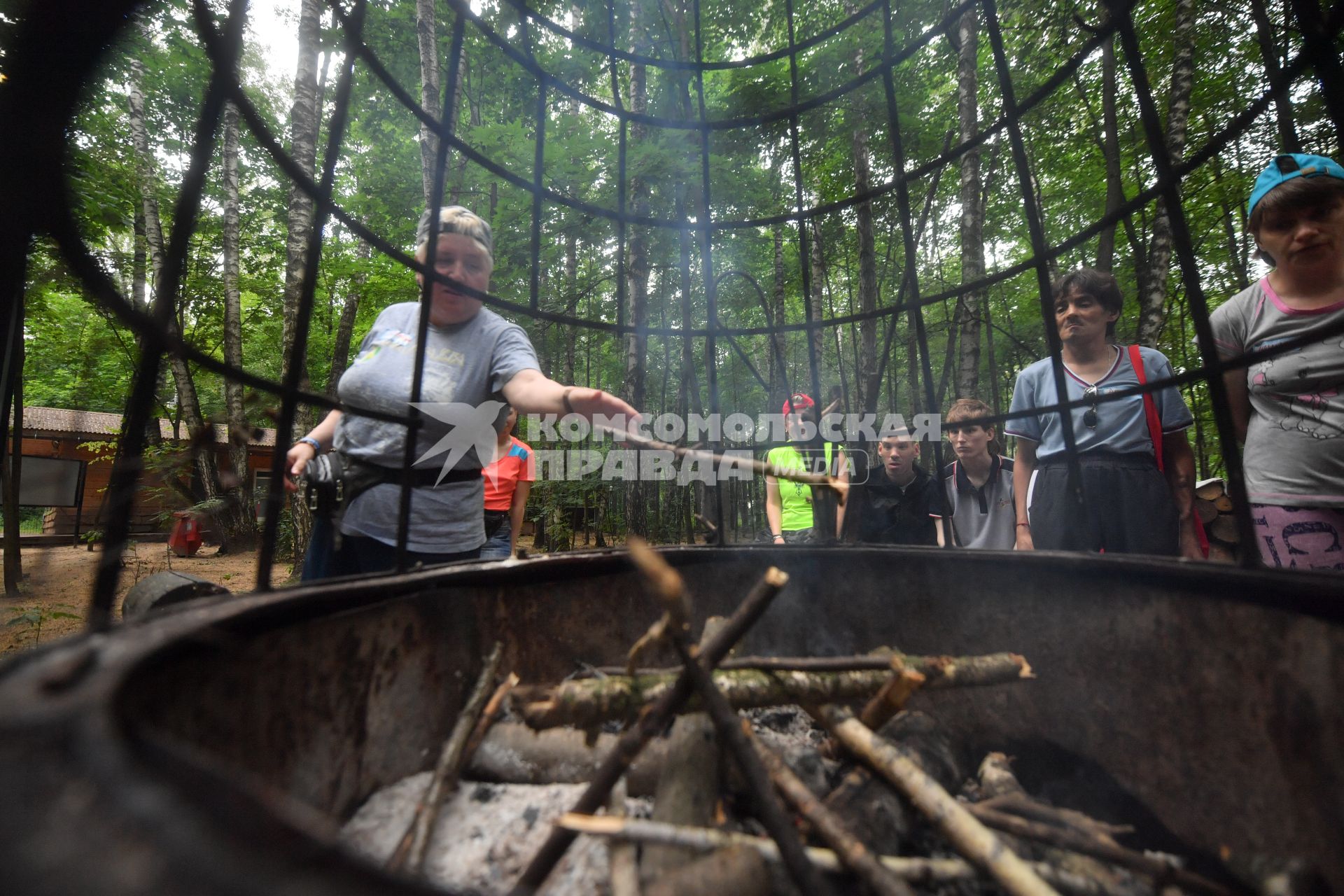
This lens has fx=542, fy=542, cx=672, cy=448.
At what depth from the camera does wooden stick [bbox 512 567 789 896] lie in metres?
0.73

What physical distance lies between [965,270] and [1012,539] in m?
4.85

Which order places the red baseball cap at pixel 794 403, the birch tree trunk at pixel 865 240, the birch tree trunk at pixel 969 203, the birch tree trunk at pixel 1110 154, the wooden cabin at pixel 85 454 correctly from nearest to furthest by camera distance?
the red baseball cap at pixel 794 403 → the birch tree trunk at pixel 969 203 → the birch tree trunk at pixel 1110 154 → the birch tree trunk at pixel 865 240 → the wooden cabin at pixel 85 454

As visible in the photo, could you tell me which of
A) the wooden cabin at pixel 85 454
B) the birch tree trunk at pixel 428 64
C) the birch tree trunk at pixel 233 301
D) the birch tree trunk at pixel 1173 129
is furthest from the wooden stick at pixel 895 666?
the wooden cabin at pixel 85 454

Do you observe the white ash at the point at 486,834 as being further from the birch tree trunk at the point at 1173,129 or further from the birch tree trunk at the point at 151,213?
the birch tree trunk at the point at 151,213

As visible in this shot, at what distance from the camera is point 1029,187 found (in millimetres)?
1378

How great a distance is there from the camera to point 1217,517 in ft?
10.4

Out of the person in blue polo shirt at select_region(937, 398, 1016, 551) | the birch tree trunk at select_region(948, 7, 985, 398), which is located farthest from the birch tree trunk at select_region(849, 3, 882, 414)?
the person in blue polo shirt at select_region(937, 398, 1016, 551)

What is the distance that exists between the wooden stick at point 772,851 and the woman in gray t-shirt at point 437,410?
1.22 metres

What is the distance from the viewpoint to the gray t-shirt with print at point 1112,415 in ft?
7.21

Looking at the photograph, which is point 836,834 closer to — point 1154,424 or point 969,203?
point 1154,424

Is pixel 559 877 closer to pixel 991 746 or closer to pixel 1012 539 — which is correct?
pixel 991 746

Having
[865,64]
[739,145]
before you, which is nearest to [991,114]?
[865,64]

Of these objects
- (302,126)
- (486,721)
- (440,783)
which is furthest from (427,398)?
(302,126)

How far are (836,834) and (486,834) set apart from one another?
2.05 ft
